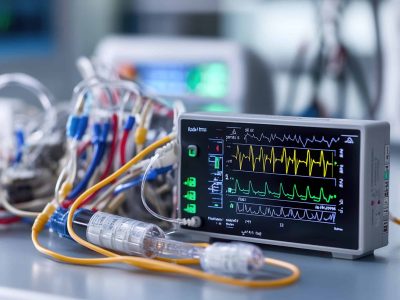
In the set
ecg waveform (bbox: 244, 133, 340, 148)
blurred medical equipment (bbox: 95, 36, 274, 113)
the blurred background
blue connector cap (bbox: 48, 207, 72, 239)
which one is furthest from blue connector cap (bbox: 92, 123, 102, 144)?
the blurred background

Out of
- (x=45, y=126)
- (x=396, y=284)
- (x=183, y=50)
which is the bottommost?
(x=396, y=284)

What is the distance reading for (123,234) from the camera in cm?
86

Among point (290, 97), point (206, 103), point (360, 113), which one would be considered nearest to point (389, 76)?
point (360, 113)

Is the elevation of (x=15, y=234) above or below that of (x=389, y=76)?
below

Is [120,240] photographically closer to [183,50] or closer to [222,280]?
[222,280]

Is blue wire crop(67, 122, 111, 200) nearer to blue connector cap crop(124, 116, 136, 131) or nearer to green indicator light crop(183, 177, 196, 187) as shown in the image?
blue connector cap crop(124, 116, 136, 131)

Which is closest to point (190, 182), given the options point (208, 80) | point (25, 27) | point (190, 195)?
point (190, 195)

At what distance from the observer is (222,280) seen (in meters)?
0.78

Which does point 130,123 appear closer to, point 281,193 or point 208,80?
point 281,193

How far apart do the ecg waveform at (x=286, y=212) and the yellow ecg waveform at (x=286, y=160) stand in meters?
0.04

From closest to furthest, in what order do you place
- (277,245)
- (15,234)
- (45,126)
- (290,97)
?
(277,245)
(15,234)
(45,126)
(290,97)

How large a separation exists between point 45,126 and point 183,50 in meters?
1.25

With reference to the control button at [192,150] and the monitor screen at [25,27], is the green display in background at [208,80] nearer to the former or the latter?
the monitor screen at [25,27]

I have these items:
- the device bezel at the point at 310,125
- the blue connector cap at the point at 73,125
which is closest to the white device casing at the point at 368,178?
the device bezel at the point at 310,125
